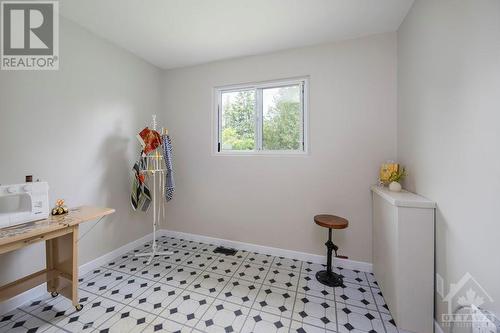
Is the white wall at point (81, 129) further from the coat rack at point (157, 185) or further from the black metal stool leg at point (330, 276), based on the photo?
the black metal stool leg at point (330, 276)

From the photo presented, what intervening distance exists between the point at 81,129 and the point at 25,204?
3.22 ft

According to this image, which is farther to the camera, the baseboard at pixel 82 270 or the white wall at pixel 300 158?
the white wall at pixel 300 158

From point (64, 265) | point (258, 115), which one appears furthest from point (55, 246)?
point (258, 115)

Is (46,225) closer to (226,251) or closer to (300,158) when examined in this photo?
(226,251)

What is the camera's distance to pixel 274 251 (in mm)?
2709

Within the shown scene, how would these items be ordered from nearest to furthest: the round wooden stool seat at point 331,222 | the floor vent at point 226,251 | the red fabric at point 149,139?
the round wooden stool seat at point 331,222, the red fabric at point 149,139, the floor vent at point 226,251

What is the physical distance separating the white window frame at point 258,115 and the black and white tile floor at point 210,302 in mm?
1459

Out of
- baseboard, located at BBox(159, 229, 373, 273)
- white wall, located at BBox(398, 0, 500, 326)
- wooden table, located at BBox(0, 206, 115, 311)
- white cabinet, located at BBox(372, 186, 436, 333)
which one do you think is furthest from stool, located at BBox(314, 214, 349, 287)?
wooden table, located at BBox(0, 206, 115, 311)

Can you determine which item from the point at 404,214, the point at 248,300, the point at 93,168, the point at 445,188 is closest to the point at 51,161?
the point at 93,168

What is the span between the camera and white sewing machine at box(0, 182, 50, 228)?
56.2 inches

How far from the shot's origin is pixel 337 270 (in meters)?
2.36

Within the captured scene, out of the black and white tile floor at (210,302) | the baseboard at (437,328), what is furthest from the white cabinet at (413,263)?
the black and white tile floor at (210,302)

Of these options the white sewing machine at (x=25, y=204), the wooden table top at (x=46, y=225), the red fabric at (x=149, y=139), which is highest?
the red fabric at (x=149, y=139)

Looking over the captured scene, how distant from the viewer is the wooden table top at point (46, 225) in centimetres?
131
